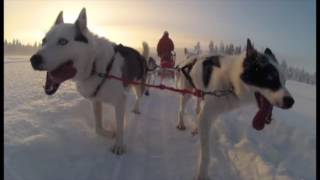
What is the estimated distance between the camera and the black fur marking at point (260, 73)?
11.9 feet

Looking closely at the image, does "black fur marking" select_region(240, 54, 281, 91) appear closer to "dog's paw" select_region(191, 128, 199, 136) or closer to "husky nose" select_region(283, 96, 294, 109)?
"husky nose" select_region(283, 96, 294, 109)

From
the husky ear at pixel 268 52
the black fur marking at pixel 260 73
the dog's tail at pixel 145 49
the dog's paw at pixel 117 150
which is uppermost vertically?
the husky ear at pixel 268 52

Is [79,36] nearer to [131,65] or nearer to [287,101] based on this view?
[131,65]

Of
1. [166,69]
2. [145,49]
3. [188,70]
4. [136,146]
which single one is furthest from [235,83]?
[145,49]

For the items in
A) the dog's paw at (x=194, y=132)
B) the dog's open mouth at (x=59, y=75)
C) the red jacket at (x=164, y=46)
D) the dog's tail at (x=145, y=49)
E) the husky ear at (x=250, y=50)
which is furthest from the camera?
the red jacket at (x=164, y=46)

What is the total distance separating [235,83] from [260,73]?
42 cm

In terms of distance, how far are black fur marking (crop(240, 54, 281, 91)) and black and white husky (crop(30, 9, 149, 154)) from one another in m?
1.54

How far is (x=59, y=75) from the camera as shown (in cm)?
401

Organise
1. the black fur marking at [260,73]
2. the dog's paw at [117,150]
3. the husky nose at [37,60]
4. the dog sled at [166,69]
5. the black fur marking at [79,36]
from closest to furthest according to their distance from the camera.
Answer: the black fur marking at [260,73], the husky nose at [37,60], the black fur marking at [79,36], the dog's paw at [117,150], the dog sled at [166,69]

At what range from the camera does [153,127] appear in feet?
19.3

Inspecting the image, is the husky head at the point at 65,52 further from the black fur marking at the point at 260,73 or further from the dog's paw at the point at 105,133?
the black fur marking at the point at 260,73

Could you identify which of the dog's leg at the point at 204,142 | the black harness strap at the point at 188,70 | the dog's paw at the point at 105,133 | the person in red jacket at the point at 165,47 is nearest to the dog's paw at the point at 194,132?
the black harness strap at the point at 188,70

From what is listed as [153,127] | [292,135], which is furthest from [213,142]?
[292,135]

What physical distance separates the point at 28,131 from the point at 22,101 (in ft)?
6.01
